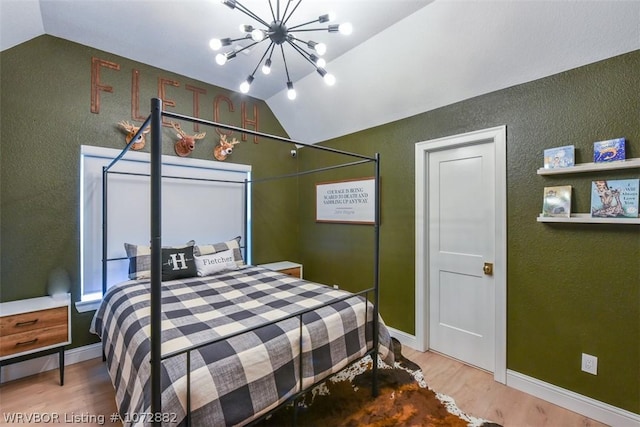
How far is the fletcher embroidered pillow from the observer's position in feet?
8.51

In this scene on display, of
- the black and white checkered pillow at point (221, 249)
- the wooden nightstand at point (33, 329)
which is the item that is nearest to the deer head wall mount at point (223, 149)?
the black and white checkered pillow at point (221, 249)

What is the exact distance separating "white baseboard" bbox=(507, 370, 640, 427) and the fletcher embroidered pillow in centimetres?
285

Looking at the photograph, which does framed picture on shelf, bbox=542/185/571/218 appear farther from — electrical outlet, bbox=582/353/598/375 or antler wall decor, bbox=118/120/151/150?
antler wall decor, bbox=118/120/151/150

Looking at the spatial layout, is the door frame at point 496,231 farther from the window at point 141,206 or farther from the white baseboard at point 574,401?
the window at point 141,206

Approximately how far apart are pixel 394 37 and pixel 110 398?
3.53 m

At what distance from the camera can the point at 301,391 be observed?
5.06ft

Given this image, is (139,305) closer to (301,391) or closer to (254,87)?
(301,391)

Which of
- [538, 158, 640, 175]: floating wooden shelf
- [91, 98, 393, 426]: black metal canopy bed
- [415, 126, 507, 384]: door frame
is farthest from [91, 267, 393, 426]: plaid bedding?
[538, 158, 640, 175]: floating wooden shelf

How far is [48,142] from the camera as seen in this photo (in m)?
2.42

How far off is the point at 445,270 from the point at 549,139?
1338 mm

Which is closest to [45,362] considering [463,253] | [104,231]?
[104,231]

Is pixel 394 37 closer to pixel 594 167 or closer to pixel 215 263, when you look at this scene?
pixel 594 167

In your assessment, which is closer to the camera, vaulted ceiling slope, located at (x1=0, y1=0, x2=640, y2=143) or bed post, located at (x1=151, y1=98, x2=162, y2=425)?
bed post, located at (x1=151, y1=98, x2=162, y2=425)

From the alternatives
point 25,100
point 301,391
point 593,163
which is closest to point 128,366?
point 301,391
